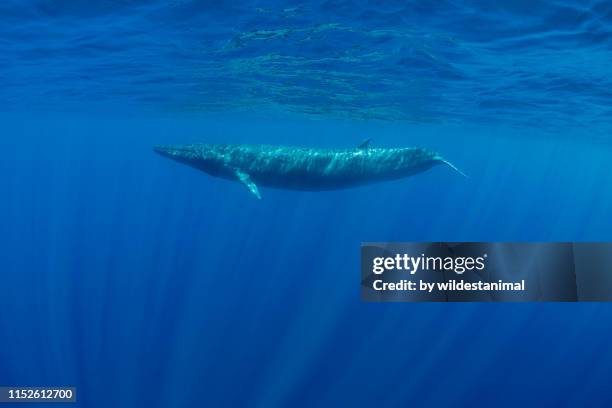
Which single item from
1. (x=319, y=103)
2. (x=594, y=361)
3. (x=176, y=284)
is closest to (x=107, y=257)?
(x=176, y=284)

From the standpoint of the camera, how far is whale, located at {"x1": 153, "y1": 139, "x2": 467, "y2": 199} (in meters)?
13.5

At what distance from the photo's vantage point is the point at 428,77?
20.5 meters

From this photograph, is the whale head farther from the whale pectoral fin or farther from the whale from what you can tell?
the whale pectoral fin

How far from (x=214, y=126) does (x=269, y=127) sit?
6.14 m

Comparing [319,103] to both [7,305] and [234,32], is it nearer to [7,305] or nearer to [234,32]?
[234,32]

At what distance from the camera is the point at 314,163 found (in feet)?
44.3

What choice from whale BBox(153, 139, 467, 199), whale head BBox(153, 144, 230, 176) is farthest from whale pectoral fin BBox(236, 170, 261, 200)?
whale head BBox(153, 144, 230, 176)

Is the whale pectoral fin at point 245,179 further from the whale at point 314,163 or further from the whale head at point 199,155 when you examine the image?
the whale head at point 199,155

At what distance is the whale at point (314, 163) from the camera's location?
44.4 feet

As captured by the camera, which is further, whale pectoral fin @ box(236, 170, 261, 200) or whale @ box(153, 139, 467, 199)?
whale @ box(153, 139, 467, 199)

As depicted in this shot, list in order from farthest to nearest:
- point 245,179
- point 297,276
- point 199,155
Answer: point 297,276
point 199,155
point 245,179

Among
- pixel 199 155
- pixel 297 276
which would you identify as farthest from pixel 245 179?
Answer: pixel 297 276

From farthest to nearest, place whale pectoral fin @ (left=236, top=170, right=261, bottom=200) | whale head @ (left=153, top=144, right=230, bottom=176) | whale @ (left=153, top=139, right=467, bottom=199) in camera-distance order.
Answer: whale head @ (left=153, top=144, right=230, bottom=176)
whale @ (left=153, top=139, right=467, bottom=199)
whale pectoral fin @ (left=236, top=170, right=261, bottom=200)

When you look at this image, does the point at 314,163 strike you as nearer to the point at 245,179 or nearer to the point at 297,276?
the point at 245,179
